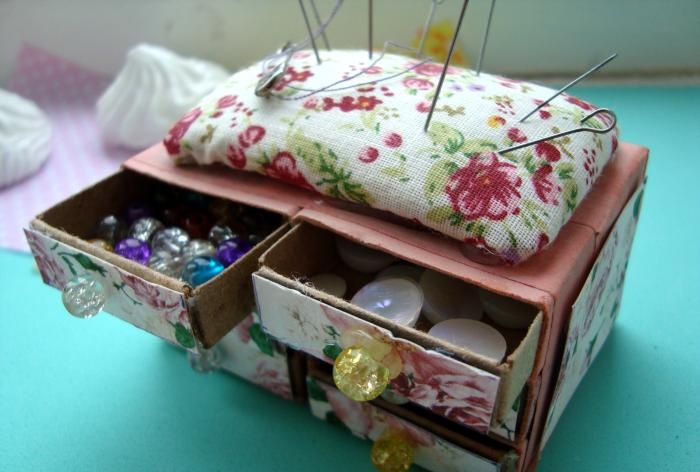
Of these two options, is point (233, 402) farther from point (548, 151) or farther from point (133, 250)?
point (548, 151)

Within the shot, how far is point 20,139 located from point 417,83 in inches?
42.5

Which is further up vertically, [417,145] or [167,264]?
[417,145]

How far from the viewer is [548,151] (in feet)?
2.11

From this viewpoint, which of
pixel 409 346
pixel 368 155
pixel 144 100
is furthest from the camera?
pixel 144 100

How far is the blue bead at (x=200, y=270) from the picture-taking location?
0.71 m

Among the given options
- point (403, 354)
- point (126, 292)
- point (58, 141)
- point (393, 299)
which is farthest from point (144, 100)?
point (403, 354)

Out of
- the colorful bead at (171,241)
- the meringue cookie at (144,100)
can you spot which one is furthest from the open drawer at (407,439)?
the meringue cookie at (144,100)

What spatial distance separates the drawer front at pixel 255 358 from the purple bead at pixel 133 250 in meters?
0.14

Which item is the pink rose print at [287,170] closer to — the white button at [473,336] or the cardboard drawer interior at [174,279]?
the cardboard drawer interior at [174,279]

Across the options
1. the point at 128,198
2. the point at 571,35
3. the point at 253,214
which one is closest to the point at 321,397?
the point at 253,214

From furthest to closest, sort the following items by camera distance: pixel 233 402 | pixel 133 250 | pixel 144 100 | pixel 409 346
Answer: pixel 144 100, pixel 233 402, pixel 133 250, pixel 409 346

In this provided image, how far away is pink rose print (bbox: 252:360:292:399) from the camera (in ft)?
2.76

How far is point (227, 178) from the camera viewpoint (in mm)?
777

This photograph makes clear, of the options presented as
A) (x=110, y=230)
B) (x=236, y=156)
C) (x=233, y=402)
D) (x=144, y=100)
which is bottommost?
(x=233, y=402)
